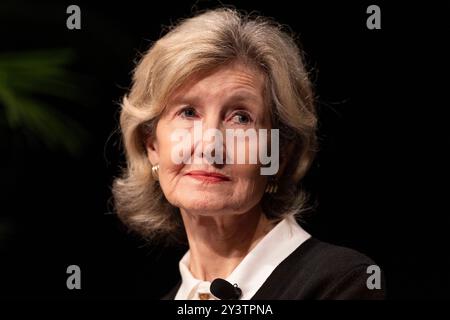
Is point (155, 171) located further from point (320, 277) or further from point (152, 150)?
point (320, 277)

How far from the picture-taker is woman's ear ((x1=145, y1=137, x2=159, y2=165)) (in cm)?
201

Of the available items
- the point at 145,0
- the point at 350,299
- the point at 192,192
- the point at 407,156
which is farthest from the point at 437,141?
the point at 145,0

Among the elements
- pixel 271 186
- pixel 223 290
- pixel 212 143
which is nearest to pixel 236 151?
pixel 212 143

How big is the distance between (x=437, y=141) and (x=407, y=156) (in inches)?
3.4

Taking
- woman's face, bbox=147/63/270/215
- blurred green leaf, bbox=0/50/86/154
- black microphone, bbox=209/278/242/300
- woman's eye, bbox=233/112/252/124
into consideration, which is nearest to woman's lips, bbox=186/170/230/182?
woman's face, bbox=147/63/270/215

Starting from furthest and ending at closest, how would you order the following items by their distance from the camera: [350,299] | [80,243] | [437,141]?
[80,243] < [437,141] < [350,299]

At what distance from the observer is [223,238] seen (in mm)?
1972

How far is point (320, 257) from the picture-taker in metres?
1.88

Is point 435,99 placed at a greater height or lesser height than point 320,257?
greater

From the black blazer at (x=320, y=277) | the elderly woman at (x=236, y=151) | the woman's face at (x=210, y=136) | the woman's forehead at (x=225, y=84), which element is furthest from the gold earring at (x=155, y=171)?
the black blazer at (x=320, y=277)

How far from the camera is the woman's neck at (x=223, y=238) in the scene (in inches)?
77.2

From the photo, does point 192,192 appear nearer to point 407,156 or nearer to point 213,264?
point 213,264

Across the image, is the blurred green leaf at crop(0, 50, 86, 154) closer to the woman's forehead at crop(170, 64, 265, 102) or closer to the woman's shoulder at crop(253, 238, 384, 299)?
Answer: the woman's forehead at crop(170, 64, 265, 102)

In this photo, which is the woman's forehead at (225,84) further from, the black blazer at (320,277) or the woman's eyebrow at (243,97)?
the black blazer at (320,277)
